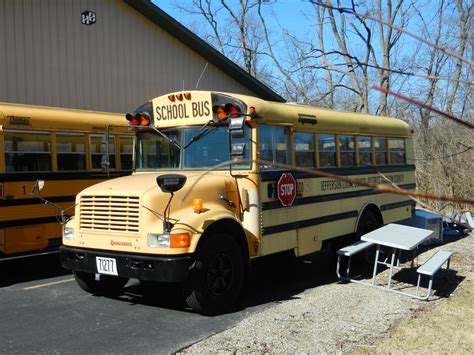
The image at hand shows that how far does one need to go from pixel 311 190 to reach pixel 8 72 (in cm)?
694

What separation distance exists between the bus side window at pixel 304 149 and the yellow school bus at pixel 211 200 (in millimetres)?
14

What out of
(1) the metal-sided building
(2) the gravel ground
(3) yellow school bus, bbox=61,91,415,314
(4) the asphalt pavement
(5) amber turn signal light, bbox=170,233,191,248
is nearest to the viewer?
(2) the gravel ground

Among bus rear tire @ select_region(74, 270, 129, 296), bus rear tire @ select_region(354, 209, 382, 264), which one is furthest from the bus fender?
bus rear tire @ select_region(74, 270, 129, 296)

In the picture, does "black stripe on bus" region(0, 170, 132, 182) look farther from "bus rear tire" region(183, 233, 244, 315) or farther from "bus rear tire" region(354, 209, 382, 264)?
"bus rear tire" region(354, 209, 382, 264)

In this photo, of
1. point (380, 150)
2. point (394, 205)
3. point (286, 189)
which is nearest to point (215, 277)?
point (286, 189)

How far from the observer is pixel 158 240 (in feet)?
16.6

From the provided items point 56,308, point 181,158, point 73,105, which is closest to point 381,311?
point 181,158

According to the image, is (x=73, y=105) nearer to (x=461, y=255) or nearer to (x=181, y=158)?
(x=181, y=158)

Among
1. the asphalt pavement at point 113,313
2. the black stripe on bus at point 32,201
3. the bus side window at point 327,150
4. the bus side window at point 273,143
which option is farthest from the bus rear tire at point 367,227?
the black stripe on bus at point 32,201

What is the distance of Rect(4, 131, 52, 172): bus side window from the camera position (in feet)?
23.3

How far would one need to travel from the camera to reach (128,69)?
12789 millimetres

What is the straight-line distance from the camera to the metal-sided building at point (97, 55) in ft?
34.7

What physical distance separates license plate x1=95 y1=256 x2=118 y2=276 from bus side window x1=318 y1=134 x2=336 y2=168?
10.5 ft

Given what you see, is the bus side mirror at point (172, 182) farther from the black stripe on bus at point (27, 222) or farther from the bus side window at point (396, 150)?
the bus side window at point (396, 150)
